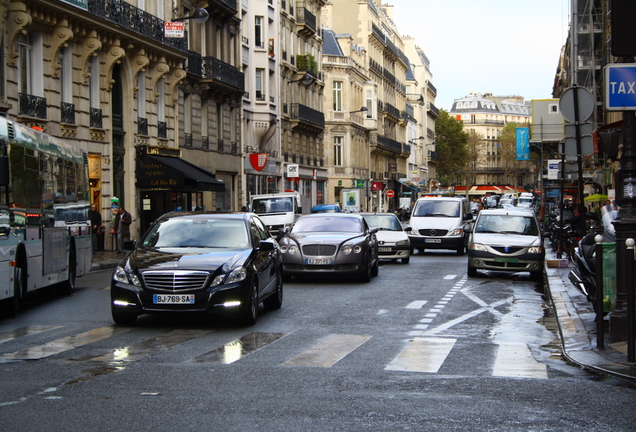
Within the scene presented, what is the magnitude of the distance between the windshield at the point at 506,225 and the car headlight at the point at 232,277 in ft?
40.7

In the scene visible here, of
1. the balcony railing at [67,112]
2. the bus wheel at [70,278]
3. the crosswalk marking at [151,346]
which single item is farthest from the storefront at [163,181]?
the crosswalk marking at [151,346]

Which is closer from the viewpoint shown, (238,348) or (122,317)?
(238,348)

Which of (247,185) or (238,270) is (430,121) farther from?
(238,270)

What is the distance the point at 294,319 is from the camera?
46.2 ft

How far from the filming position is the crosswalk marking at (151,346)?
1012 cm

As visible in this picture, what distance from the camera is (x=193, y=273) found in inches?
497

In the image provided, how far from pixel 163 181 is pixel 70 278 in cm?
1897

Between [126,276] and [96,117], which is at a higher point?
[96,117]

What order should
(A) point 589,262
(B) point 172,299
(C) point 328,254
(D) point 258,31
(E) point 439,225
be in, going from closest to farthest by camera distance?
(B) point 172,299 < (A) point 589,262 < (C) point 328,254 < (E) point 439,225 < (D) point 258,31

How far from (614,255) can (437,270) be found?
1417 centimetres

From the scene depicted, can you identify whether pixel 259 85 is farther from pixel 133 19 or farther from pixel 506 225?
pixel 506 225

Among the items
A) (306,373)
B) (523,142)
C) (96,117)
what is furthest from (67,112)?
(523,142)

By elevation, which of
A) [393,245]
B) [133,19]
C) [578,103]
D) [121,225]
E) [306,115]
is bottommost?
[393,245]

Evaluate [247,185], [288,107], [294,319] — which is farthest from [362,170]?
[294,319]
